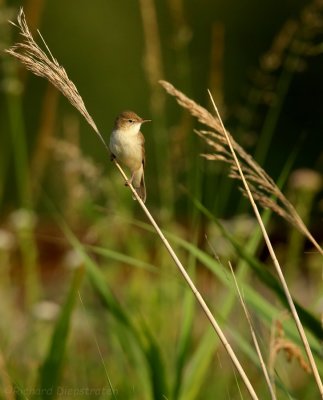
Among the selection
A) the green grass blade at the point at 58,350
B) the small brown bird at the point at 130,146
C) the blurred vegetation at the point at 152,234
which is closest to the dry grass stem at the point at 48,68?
the blurred vegetation at the point at 152,234

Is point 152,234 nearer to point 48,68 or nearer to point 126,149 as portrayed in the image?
point 126,149

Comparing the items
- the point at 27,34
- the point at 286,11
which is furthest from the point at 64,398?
the point at 286,11

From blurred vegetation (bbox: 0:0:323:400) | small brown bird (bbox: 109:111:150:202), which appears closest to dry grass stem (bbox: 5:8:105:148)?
blurred vegetation (bbox: 0:0:323:400)

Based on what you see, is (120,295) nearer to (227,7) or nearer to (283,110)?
(283,110)

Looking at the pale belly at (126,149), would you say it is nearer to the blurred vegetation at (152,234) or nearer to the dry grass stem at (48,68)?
the blurred vegetation at (152,234)

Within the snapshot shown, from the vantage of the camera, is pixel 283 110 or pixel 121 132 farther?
pixel 283 110

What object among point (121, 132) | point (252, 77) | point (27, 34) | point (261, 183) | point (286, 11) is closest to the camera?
point (27, 34)

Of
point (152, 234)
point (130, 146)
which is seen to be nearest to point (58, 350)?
point (130, 146)

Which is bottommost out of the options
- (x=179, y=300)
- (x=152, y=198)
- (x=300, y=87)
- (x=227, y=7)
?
(x=152, y=198)
